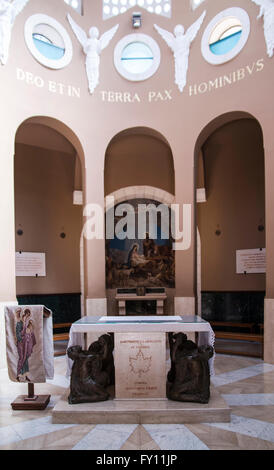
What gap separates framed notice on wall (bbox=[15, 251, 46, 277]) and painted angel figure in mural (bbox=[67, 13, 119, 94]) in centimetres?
478

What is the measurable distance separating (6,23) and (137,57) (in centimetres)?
327

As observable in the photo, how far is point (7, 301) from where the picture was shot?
750cm

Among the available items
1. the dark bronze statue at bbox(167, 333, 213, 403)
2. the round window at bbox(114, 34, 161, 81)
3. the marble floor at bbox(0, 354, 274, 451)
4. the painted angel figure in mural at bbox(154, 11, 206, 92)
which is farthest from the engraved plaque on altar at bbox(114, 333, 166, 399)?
the round window at bbox(114, 34, 161, 81)

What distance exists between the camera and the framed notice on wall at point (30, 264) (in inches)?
408

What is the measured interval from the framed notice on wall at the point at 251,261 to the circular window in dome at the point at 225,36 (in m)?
5.05

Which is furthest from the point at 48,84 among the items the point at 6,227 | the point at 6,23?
the point at 6,227

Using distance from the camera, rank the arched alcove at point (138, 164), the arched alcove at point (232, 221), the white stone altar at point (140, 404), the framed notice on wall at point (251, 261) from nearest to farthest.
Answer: the white stone altar at point (140, 404)
the framed notice on wall at point (251, 261)
the arched alcove at point (232, 221)
the arched alcove at point (138, 164)

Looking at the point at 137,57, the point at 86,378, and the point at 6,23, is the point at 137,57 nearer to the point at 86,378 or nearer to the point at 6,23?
the point at 6,23

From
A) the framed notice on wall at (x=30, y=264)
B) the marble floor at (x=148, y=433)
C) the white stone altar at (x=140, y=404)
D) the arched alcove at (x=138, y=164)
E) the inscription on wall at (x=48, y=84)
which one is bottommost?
the marble floor at (x=148, y=433)

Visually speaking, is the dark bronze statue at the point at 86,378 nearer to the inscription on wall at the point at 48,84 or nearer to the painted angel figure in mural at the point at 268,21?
the inscription on wall at the point at 48,84

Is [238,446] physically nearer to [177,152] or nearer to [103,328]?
[103,328]

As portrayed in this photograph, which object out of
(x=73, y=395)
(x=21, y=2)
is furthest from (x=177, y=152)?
(x=73, y=395)

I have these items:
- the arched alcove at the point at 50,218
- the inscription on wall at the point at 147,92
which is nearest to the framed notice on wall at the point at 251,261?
the inscription on wall at the point at 147,92

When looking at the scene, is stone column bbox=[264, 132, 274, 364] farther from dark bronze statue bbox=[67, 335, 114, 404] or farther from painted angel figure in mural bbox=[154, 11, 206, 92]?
dark bronze statue bbox=[67, 335, 114, 404]
